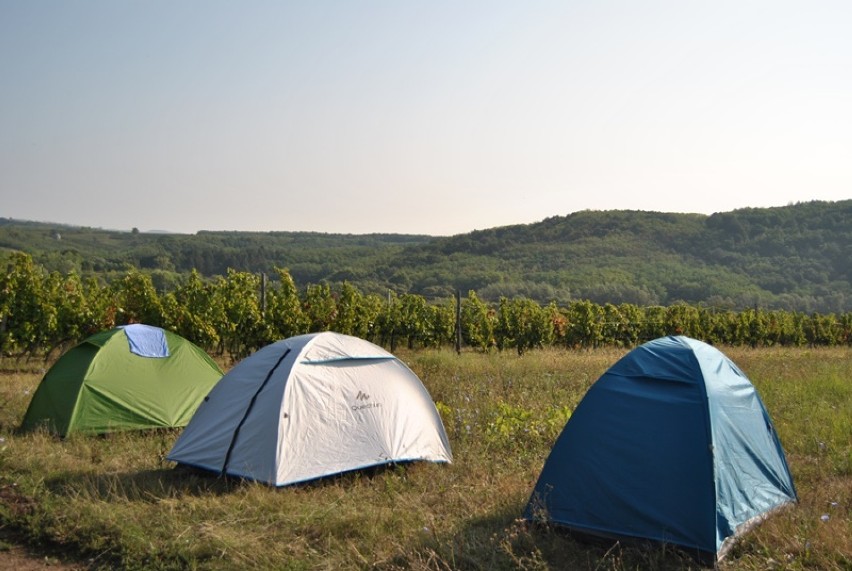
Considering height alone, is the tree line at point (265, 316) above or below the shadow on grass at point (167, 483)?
above

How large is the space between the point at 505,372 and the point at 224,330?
→ 23.7 feet

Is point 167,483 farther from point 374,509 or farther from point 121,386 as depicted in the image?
point 121,386

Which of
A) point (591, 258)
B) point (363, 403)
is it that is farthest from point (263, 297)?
point (591, 258)

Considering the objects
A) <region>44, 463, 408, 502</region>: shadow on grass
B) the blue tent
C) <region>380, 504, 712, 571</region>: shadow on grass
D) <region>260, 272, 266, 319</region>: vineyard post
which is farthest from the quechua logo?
<region>260, 272, 266, 319</region>: vineyard post

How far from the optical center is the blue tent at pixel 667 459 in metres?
5.43

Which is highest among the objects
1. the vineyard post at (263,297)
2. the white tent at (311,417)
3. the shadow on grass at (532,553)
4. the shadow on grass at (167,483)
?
the vineyard post at (263,297)

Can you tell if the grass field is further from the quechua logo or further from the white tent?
the quechua logo

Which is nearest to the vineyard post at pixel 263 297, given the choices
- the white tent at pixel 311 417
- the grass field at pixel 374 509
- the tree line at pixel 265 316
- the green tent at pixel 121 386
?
the tree line at pixel 265 316

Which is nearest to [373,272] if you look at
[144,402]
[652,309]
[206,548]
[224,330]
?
[652,309]

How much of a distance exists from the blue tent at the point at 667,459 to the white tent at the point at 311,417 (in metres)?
2.39

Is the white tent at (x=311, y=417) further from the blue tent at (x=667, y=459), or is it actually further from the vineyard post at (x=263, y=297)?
the vineyard post at (x=263, y=297)

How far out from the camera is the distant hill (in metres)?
65.3

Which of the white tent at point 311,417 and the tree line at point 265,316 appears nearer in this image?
the white tent at point 311,417

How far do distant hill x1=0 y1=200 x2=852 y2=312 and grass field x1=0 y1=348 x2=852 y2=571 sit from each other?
48072 millimetres
